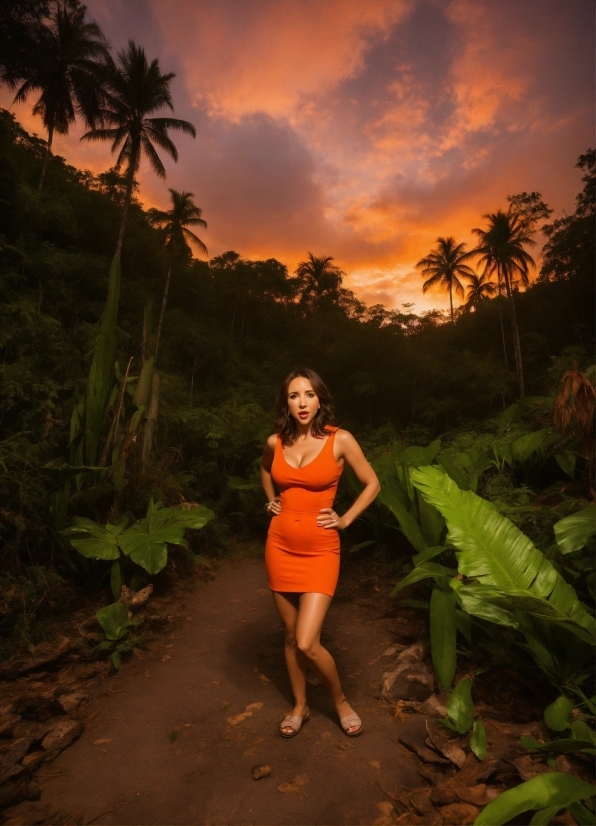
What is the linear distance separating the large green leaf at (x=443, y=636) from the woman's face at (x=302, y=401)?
4.01 feet

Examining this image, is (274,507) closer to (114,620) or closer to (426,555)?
(426,555)

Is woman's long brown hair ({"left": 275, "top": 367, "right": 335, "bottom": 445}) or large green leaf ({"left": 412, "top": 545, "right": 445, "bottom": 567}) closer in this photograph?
woman's long brown hair ({"left": 275, "top": 367, "right": 335, "bottom": 445})

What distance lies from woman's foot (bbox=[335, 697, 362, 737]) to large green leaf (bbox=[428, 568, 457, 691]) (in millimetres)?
473

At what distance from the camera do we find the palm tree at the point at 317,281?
114 feet

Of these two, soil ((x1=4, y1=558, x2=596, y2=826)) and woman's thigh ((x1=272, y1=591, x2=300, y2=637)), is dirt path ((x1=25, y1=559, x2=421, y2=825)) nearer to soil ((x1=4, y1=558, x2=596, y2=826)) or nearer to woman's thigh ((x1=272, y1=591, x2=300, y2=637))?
soil ((x1=4, y1=558, x2=596, y2=826))

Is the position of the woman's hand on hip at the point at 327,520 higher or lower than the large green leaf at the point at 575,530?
higher

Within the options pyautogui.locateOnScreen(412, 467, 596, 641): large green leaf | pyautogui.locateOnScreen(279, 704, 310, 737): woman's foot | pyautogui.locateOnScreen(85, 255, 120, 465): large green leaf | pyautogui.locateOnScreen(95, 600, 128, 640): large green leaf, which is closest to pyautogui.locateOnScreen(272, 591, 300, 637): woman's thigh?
pyautogui.locateOnScreen(279, 704, 310, 737): woman's foot

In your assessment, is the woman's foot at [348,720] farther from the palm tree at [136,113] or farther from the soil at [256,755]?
the palm tree at [136,113]

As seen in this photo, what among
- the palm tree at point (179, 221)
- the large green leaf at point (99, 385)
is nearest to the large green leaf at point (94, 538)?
the large green leaf at point (99, 385)

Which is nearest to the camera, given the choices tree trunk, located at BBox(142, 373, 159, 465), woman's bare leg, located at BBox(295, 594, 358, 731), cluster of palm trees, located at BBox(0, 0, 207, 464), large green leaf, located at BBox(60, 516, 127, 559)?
woman's bare leg, located at BBox(295, 594, 358, 731)

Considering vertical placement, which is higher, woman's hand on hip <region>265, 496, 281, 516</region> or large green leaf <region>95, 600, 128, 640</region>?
woman's hand on hip <region>265, 496, 281, 516</region>

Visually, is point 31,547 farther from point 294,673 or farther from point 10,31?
point 10,31

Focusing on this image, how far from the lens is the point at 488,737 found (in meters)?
1.76

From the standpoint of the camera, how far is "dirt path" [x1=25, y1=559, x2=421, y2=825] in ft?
5.30
